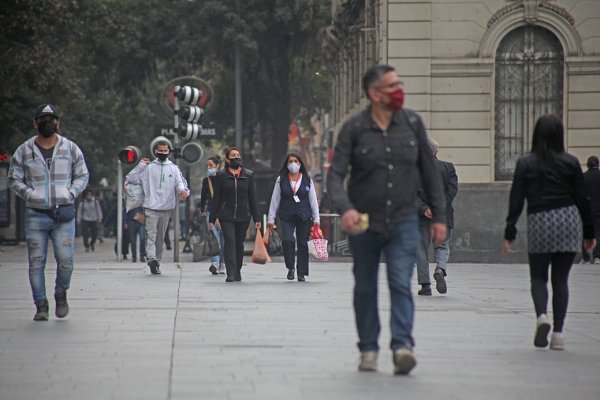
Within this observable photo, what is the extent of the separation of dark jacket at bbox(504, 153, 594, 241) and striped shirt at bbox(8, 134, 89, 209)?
12.3 ft

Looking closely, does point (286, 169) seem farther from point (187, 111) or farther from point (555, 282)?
point (555, 282)

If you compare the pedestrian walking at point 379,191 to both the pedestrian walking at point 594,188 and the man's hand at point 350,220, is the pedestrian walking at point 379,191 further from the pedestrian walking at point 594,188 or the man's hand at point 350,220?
the pedestrian walking at point 594,188

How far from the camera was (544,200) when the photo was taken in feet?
33.0

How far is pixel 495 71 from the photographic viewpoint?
88.2ft

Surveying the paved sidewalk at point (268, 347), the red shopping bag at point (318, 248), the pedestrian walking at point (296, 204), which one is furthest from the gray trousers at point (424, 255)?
the pedestrian walking at point (296, 204)

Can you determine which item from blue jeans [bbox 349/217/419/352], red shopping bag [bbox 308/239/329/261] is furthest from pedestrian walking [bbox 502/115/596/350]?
red shopping bag [bbox 308/239/329/261]

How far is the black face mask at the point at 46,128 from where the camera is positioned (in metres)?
11.6

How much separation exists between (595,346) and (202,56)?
115 feet

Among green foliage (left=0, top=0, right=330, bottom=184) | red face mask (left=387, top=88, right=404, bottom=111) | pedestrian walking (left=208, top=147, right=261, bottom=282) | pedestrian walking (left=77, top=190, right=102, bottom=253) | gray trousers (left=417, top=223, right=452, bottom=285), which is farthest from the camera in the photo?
green foliage (left=0, top=0, right=330, bottom=184)

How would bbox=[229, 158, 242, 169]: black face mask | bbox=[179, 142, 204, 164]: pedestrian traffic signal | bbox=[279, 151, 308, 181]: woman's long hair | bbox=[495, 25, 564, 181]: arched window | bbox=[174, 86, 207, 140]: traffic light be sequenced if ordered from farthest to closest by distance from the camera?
1. bbox=[495, 25, 564, 181]: arched window
2. bbox=[179, 142, 204, 164]: pedestrian traffic signal
3. bbox=[174, 86, 207, 140]: traffic light
4. bbox=[229, 158, 242, 169]: black face mask
5. bbox=[279, 151, 308, 181]: woman's long hair

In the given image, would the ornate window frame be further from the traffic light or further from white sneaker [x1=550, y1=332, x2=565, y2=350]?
white sneaker [x1=550, y1=332, x2=565, y2=350]

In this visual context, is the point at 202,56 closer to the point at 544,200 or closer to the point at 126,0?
the point at 126,0

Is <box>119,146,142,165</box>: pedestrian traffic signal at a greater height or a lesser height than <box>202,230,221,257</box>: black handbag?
greater

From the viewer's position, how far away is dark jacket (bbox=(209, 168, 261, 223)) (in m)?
17.9
